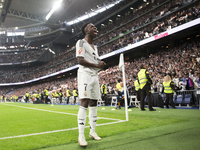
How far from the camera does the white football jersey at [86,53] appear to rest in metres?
2.85

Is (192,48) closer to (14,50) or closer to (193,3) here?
(193,3)

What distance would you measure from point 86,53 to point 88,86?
24.4 inches

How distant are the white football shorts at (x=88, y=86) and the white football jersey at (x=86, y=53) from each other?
92 millimetres

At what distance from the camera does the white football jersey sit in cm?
285

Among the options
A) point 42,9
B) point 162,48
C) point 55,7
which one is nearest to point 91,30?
point 162,48

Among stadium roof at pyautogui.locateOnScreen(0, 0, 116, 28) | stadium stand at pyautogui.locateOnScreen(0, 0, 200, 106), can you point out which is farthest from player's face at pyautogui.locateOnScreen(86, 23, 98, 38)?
stadium roof at pyautogui.locateOnScreen(0, 0, 116, 28)

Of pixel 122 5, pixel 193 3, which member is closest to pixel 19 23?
pixel 122 5

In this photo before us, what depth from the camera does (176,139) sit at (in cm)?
266

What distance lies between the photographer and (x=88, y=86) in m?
2.72

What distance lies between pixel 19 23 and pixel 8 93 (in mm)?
25800

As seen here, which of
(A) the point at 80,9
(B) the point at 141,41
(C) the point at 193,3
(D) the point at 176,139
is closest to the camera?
(D) the point at 176,139

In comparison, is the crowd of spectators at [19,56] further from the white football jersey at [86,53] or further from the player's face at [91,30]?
the white football jersey at [86,53]

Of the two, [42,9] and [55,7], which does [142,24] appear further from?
[42,9]

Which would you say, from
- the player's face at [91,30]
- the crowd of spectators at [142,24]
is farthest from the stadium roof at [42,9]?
the player's face at [91,30]
